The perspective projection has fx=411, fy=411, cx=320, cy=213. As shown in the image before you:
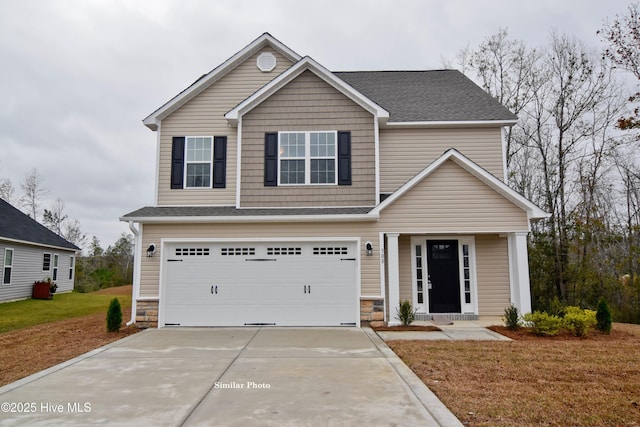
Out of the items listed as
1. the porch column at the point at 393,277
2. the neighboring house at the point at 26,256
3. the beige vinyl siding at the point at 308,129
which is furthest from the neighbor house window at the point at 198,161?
the neighboring house at the point at 26,256

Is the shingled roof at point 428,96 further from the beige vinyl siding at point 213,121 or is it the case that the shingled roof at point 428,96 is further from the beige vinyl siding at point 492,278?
the beige vinyl siding at point 492,278

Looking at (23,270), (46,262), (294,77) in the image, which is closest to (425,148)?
(294,77)

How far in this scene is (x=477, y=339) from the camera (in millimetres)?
8820

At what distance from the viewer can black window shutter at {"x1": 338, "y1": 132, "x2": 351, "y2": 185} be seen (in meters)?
11.6

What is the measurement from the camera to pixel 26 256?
20.5 meters

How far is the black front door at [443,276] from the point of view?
1170 cm

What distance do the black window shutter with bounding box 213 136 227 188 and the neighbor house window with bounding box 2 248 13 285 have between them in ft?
43.9

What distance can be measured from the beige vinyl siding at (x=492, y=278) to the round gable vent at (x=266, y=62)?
812 centimetres

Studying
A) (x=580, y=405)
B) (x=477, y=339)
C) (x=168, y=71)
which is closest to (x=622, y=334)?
(x=477, y=339)

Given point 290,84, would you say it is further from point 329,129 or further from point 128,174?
point 128,174

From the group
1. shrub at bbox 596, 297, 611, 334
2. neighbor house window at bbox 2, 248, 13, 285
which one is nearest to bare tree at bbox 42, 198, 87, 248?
neighbor house window at bbox 2, 248, 13, 285

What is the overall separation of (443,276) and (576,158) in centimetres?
1091

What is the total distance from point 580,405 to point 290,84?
10224 mm

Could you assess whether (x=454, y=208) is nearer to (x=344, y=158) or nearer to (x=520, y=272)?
(x=520, y=272)
